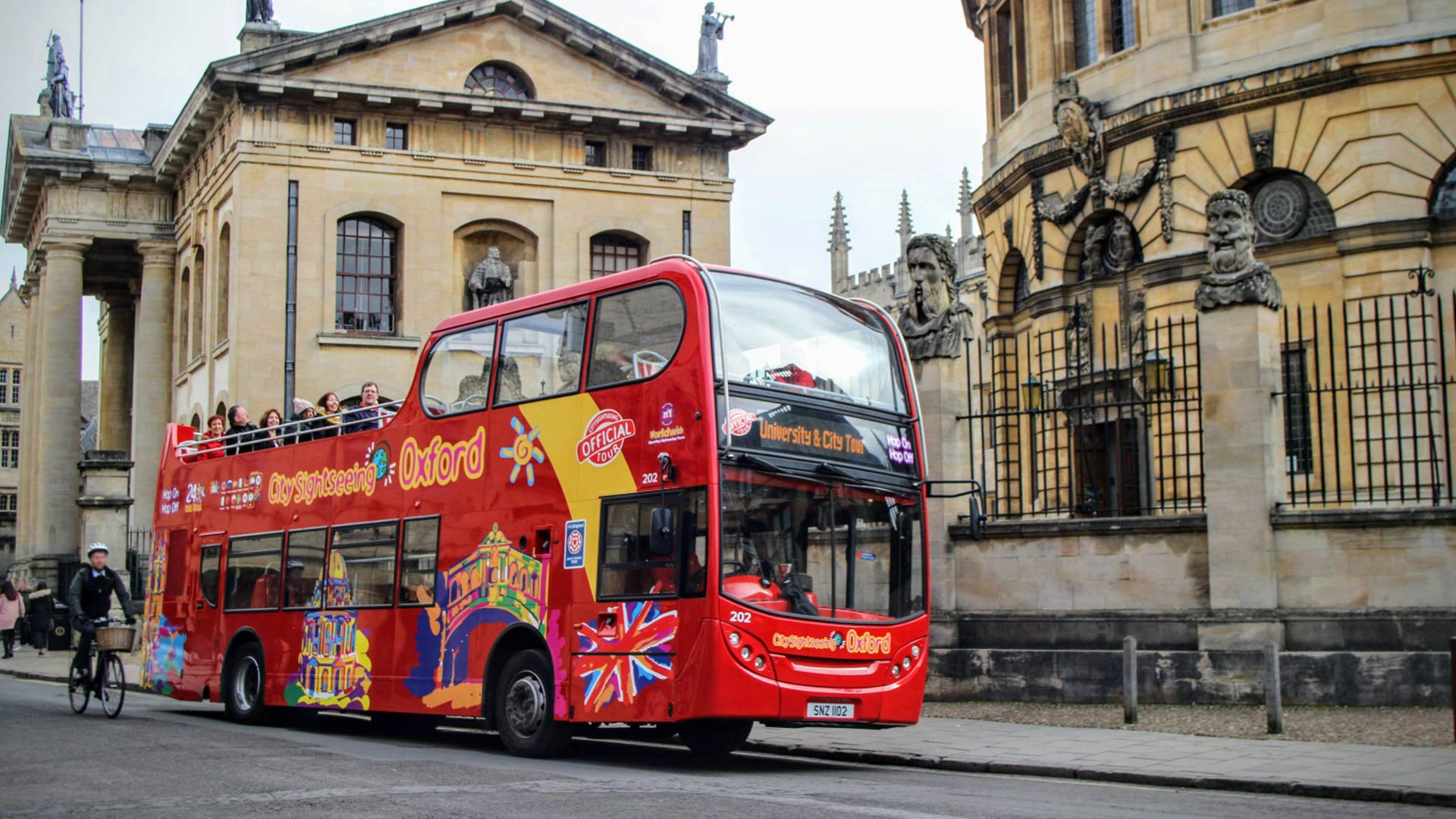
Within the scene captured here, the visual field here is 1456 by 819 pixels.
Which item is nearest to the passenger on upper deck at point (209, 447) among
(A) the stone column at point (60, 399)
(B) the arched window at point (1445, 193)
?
(B) the arched window at point (1445, 193)

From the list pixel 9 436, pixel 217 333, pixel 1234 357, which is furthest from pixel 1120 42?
pixel 9 436

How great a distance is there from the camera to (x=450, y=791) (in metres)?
9.98

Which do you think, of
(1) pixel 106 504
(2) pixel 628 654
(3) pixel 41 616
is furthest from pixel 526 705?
(1) pixel 106 504

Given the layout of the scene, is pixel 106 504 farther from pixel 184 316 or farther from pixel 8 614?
pixel 184 316

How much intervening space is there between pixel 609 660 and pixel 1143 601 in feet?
22.5

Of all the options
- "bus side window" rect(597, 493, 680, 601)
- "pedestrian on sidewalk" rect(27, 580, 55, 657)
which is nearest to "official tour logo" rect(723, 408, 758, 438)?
"bus side window" rect(597, 493, 680, 601)

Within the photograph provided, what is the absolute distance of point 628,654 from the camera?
12.3 meters

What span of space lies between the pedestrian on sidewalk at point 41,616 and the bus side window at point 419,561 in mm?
21764

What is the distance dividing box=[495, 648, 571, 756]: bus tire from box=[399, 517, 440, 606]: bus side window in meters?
1.51

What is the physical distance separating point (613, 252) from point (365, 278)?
6.47 metres

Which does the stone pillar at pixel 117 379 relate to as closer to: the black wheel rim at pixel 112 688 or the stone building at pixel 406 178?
the stone building at pixel 406 178

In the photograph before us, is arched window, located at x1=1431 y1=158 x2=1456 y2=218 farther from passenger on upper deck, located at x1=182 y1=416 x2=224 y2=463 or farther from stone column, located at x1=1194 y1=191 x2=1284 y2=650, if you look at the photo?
passenger on upper deck, located at x1=182 y1=416 x2=224 y2=463

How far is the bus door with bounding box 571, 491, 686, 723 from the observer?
39.4 ft

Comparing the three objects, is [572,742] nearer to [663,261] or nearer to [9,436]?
[663,261]
